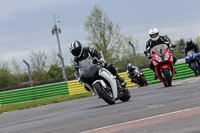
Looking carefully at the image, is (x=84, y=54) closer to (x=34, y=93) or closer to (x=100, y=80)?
(x=100, y=80)

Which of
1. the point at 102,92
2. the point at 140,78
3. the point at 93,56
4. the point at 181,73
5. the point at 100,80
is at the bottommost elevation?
the point at 181,73

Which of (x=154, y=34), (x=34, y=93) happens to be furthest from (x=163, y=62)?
(x=34, y=93)

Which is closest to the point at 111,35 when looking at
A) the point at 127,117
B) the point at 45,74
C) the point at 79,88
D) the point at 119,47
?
the point at 119,47

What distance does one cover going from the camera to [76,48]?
10383mm

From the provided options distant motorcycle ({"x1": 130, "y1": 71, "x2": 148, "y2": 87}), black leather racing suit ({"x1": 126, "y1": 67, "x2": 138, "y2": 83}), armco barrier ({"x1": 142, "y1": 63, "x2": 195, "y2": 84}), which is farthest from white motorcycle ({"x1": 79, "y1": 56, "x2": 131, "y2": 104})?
armco barrier ({"x1": 142, "y1": 63, "x2": 195, "y2": 84})

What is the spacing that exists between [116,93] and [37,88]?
1464 cm

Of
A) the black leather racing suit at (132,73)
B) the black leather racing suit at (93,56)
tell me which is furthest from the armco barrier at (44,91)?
the black leather racing suit at (93,56)

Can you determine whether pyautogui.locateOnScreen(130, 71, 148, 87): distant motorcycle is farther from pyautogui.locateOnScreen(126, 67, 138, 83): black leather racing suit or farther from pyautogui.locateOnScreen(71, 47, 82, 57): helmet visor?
pyautogui.locateOnScreen(71, 47, 82, 57): helmet visor

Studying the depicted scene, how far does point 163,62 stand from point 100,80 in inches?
186

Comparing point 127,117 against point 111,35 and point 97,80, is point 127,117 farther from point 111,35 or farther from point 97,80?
point 111,35

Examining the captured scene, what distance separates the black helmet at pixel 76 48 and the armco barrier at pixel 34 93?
14.2 meters

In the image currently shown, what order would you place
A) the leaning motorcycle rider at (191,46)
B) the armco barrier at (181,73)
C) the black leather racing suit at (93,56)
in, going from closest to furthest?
the black leather racing suit at (93,56) < the leaning motorcycle rider at (191,46) < the armco barrier at (181,73)

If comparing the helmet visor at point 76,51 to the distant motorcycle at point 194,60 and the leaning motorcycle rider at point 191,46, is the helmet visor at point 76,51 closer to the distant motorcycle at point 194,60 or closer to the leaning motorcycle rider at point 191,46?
the distant motorcycle at point 194,60

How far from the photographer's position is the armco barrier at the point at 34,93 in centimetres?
2447
